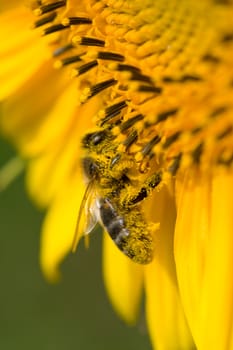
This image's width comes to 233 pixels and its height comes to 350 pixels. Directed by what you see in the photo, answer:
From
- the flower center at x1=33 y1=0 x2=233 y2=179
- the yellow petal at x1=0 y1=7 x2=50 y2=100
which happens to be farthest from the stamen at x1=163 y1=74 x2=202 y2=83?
the yellow petal at x1=0 y1=7 x2=50 y2=100

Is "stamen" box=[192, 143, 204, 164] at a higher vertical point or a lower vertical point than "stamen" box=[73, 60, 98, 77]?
lower

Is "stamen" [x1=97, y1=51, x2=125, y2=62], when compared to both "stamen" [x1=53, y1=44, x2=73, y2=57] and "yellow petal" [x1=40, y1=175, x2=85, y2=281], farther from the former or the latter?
"yellow petal" [x1=40, y1=175, x2=85, y2=281]

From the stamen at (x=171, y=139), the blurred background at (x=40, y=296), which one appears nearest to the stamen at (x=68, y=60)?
the stamen at (x=171, y=139)

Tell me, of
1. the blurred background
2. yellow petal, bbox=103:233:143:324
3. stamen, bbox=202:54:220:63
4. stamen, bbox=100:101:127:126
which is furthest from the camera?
the blurred background

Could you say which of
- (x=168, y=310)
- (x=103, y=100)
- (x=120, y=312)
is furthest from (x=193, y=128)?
(x=120, y=312)

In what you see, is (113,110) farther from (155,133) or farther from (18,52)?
(18,52)

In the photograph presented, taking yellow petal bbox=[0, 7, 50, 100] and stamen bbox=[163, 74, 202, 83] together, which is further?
yellow petal bbox=[0, 7, 50, 100]

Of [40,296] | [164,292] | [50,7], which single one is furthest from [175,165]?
[40,296]

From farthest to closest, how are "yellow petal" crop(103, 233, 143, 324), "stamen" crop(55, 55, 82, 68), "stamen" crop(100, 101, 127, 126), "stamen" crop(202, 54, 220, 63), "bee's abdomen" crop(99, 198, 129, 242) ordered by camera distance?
"yellow petal" crop(103, 233, 143, 324)
"stamen" crop(55, 55, 82, 68)
"stamen" crop(100, 101, 127, 126)
"bee's abdomen" crop(99, 198, 129, 242)
"stamen" crop(202, 54, 220, 63)
